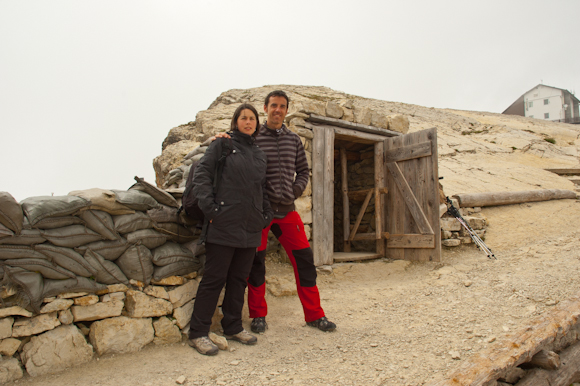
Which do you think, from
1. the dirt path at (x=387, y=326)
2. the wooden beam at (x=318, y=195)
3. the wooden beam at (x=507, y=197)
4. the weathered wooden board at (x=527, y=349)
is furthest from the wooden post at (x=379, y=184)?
the weathered wooden board at (x=527, y=349)

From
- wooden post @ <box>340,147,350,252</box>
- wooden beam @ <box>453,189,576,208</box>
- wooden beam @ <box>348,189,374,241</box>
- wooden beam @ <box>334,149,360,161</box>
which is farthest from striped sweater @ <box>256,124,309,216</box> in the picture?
wooden beam @ <box>453,189,576,208</box>

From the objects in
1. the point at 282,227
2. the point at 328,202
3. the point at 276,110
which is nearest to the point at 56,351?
the point at 282,227

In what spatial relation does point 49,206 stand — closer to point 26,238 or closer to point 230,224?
point 26,238

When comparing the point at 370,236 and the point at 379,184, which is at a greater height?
the point at 379,184

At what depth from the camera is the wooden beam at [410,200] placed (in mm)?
5758

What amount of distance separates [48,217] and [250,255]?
148cm

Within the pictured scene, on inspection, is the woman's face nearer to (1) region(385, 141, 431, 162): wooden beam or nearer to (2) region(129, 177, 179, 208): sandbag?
(2) region(129, 177, 179, 208): sandbag

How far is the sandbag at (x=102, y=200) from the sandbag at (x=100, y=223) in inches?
1.7

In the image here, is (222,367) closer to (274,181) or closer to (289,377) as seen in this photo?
(289,377)

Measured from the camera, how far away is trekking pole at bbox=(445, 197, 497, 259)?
235 inches

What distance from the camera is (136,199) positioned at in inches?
114

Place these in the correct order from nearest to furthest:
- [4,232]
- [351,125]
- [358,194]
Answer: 1. [4,232]
2. [351,125]
3. [358,194]

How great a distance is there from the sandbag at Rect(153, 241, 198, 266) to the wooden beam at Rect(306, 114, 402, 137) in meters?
3.02

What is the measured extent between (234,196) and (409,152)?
412 cm
